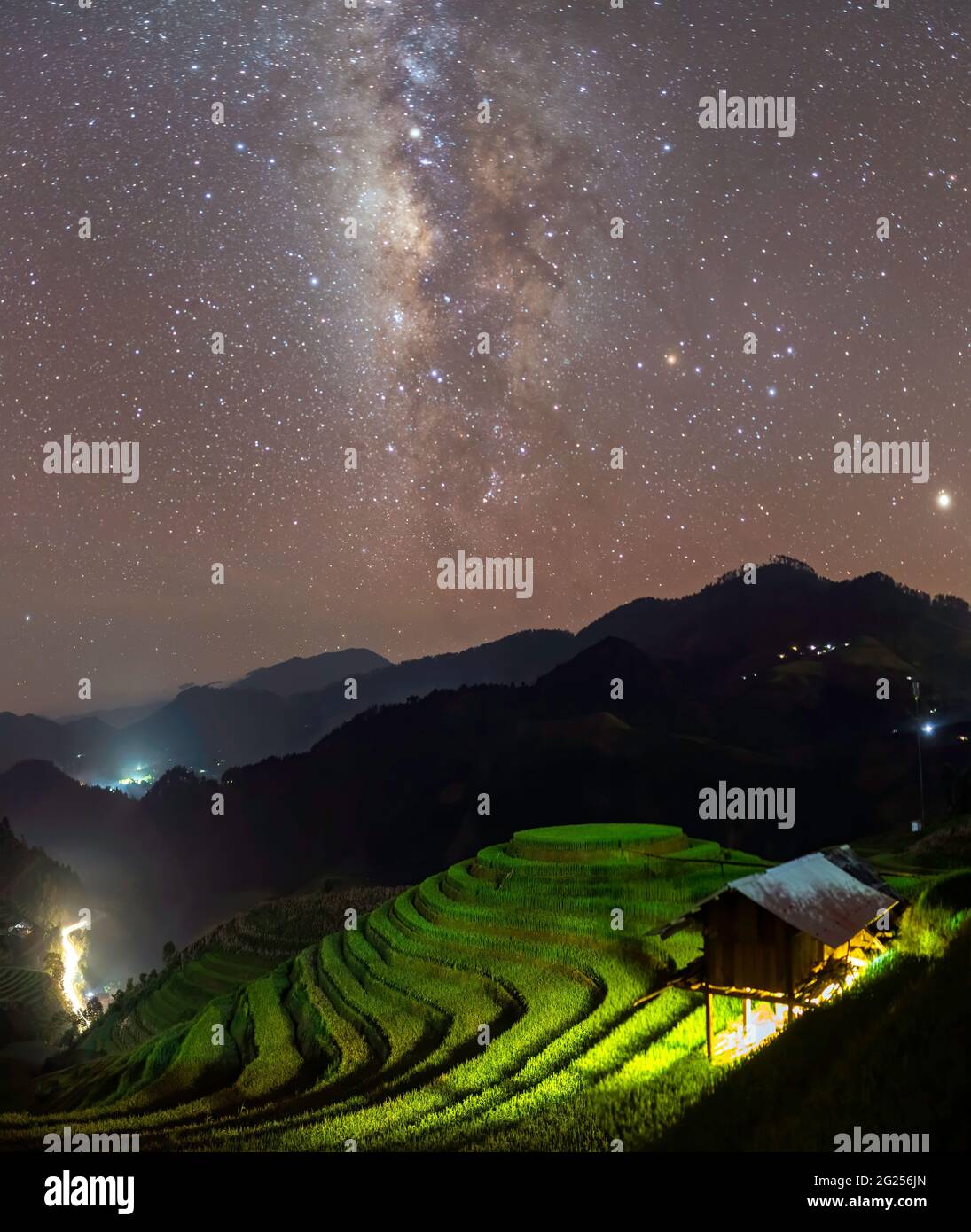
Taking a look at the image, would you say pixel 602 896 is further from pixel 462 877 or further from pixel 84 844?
pixel 84 844

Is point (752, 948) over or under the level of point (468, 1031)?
over

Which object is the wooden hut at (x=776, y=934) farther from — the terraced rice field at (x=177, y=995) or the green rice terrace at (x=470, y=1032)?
the terraced rice field at (x=177, y=995)

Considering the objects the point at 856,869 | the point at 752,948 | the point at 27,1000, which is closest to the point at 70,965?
the point at 27,1000

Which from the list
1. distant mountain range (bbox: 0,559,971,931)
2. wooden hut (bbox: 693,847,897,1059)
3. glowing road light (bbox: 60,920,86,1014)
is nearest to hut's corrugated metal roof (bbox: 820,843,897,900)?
wooden hut (bbox: 693,847,897,1059)

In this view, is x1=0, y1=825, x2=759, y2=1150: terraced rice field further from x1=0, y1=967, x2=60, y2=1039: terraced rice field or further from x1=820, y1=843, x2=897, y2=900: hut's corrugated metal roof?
x1=0, y1=967, x2=60, y2=1039: terraced rice field

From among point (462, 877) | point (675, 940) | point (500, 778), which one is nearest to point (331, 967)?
point (462, 877)

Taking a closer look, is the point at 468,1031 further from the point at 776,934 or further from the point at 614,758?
the point at 614,758
